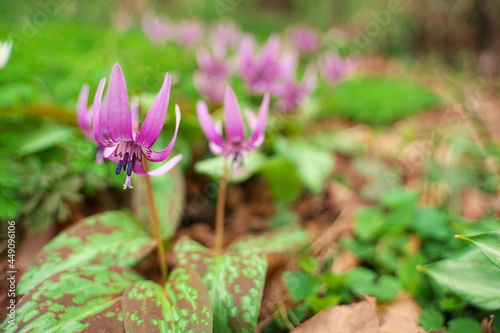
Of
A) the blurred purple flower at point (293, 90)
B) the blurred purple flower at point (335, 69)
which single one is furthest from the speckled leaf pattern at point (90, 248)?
the blurred purple flower at point (335, 69)

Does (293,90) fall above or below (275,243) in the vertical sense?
above

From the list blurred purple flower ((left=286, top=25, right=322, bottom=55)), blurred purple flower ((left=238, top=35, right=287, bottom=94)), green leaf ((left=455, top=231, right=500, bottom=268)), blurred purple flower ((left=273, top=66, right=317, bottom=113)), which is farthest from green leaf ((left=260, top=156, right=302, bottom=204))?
blurred purple flower ((left=286, top=25, right=322, bottom=55))

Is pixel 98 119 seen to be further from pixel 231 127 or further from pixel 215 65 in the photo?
pixel 215 65

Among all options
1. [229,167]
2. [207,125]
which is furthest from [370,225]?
[207,125]

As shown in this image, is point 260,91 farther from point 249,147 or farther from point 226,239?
point 249,147

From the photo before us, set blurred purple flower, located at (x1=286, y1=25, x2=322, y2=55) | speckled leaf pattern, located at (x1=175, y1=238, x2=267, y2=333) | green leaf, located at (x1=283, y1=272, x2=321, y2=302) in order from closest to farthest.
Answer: speckled leaf pattern, located at (x1=175, y1=238, x2=267, y2=333) < green leaf, located at (x1=283, y1=272, x2=321, y2=302) < blurred purple flower, located at (x1=286, y1=25, x2=322, y2=55)

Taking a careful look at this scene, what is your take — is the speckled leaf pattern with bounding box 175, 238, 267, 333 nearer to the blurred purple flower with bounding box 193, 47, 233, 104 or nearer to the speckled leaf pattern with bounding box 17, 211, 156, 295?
the speckled leaf pattern with bounding box 17, 211, 156, 295
